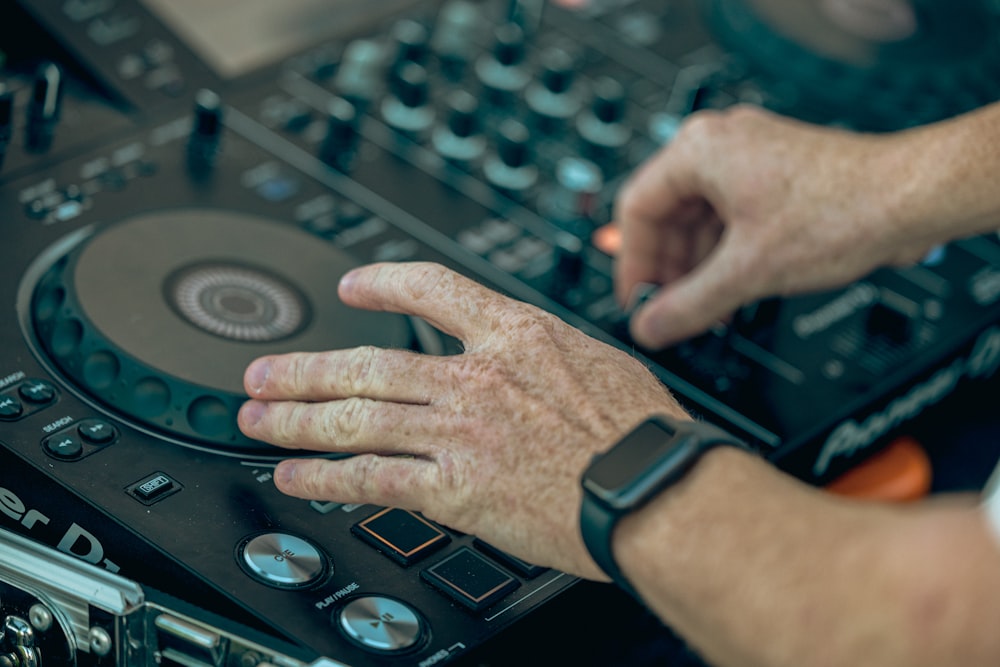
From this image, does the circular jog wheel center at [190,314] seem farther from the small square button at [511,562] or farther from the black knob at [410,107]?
the black knob at [410,107]

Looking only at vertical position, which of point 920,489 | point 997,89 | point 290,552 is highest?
point 997,89

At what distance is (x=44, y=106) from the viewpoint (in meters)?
1.30

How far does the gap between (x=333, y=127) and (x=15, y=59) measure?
1.30ft

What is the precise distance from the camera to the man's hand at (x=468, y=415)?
36.3 inches

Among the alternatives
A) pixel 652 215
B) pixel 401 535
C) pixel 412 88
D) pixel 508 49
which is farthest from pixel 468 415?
pixel 508 49

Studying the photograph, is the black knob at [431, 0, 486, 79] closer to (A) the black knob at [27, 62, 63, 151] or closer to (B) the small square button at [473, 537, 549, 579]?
(A) the black knob at [27, 62, 63, 151]

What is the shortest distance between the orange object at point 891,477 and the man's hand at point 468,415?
516mm

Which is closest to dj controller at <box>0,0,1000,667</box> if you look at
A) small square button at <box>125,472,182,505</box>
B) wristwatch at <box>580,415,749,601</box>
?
small square button at <box>125,472,182,505</box>

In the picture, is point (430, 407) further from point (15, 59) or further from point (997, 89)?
point (997, 89)

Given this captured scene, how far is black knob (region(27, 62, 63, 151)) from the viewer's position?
1287mm

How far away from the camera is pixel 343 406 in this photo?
3.18 feet

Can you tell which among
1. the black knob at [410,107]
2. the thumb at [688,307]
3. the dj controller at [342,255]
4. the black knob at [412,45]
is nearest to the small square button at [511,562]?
the dj controller at [342,255]

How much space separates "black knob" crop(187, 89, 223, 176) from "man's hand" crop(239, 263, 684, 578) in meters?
0.39

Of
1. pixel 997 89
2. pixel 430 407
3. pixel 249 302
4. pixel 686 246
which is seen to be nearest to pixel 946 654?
pixel 430 407
